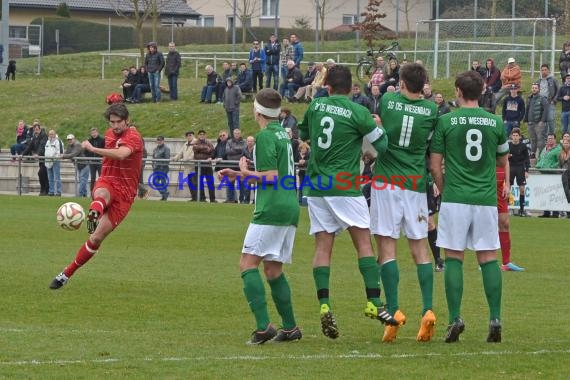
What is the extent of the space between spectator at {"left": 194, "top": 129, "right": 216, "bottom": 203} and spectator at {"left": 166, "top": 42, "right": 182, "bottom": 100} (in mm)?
8083

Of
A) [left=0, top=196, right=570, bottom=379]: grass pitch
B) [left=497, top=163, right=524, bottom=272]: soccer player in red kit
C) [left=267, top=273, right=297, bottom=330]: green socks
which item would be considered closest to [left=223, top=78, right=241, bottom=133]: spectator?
[left=0, top=196, right=570, bottom=379]: grass pitch

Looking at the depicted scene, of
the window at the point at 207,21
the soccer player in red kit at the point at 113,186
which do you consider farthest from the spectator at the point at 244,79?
the window at the point at 207,21

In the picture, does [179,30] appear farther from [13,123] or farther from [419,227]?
[419,227]

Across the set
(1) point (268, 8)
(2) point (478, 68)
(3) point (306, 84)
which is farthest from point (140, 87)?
(1) point (268, 8)

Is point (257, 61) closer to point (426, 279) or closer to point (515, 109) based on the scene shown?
point (515, 109)

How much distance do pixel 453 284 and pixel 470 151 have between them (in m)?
1.07

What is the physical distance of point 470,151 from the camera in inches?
381

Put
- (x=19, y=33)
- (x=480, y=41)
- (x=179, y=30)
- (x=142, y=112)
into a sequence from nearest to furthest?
1. (x=480, y=41)
2. (x=142, y=112)
3. (x=179, y=30)
4. (x=19, y=33)

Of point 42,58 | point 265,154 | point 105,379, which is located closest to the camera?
point 105,379

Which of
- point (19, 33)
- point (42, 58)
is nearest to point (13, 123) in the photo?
point (42, 58)

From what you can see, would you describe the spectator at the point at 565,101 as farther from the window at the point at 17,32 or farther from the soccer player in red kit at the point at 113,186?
the window at the point at 17,32

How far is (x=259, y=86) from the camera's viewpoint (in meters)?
39.5

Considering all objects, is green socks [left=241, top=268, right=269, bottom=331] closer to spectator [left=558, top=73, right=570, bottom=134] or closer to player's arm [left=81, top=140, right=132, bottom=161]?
player's arm [left=81, top=140, right=132, bottom=161]

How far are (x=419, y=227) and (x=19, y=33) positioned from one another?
2513 inches
